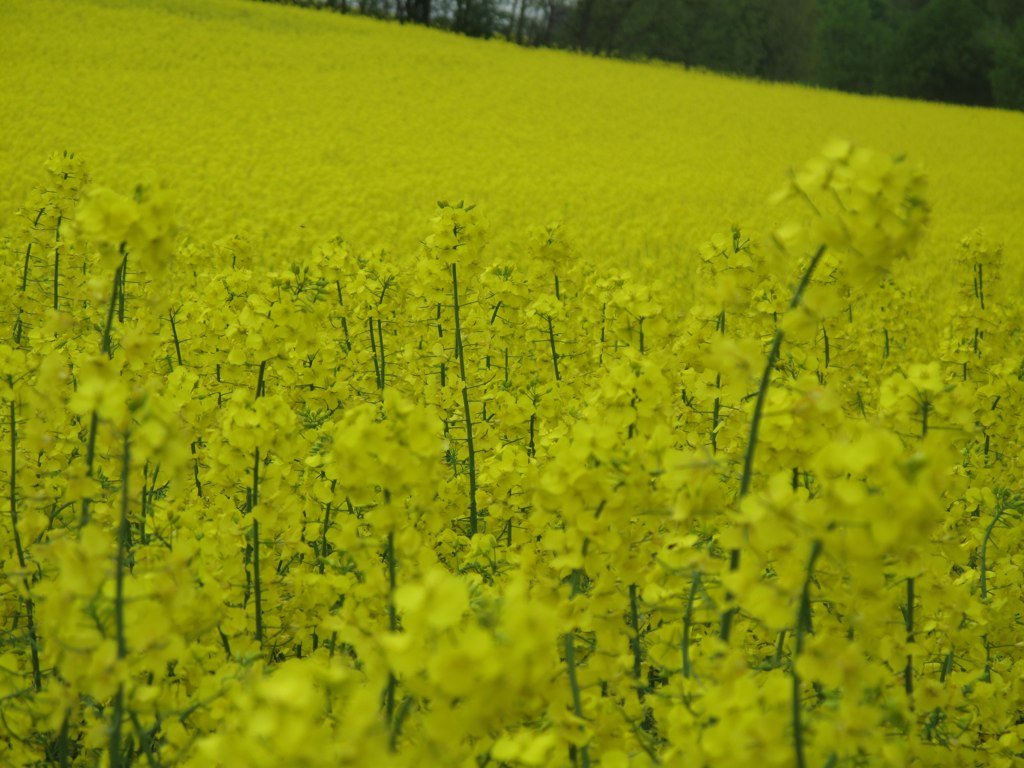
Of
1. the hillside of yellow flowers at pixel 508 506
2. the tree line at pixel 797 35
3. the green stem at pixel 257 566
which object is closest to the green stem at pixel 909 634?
the hillside of yellow flowers at pixel 508 506

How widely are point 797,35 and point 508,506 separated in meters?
54.6

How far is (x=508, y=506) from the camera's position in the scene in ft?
11.0

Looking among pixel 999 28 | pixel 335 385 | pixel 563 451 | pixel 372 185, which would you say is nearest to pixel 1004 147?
pixel 372 185

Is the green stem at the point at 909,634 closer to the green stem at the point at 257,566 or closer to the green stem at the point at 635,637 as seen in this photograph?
the green stem at the point at 635,637

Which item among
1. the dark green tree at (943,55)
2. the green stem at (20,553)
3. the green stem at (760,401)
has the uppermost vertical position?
the dark green tree at (943,55)

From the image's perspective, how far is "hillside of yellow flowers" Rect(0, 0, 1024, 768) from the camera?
1.47 meters

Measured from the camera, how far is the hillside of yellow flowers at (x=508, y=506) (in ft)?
4.83

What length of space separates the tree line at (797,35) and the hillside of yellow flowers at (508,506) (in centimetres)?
3658

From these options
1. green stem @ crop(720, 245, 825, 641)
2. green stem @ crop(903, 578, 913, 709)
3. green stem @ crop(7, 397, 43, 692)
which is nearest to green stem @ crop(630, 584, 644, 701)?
green stem @ crop(720, 245, 825, 641)

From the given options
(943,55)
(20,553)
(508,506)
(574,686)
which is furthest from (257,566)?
(943,55)

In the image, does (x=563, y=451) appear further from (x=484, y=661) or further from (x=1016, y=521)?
(x=1016, y=521)

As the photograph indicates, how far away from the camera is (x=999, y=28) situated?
41.4 metres

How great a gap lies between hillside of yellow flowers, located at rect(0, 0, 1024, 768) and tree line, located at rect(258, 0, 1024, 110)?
1440 inches

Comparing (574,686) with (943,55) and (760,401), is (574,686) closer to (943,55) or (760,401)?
(760,401)
